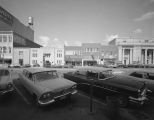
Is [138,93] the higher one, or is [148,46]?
[148,46]

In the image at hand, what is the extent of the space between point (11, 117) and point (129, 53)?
4967cm

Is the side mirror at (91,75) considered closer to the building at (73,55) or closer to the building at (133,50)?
the building at (73,55)

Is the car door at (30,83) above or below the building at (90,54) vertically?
below

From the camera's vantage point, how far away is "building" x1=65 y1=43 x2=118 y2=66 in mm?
38844

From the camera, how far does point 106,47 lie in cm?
3978

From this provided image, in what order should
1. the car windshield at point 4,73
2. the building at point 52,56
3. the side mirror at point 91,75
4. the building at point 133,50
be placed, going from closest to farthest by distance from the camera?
the side mirror at point 91,75 < the car windshield at point 4,73 < the building at point 52,56 < the building at point 133,50

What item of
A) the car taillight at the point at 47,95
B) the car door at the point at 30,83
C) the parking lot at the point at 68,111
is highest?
the car door at the point at 30,83

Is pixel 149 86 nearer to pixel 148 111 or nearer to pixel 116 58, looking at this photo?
pixel 148 111

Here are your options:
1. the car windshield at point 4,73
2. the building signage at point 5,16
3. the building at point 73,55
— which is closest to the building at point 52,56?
the building at point 73,55

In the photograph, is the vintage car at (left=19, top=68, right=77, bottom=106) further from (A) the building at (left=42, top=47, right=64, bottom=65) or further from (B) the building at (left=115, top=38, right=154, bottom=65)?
(B) the building at (left=115, top=38, right=154, bottom=65)

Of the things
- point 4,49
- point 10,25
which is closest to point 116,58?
point 4,49

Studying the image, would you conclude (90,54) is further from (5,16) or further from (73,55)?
(5,16)

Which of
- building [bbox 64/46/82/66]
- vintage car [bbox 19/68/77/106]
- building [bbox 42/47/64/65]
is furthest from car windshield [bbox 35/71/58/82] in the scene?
building [bbox 64/46/82/66]

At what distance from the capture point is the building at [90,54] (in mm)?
38844
